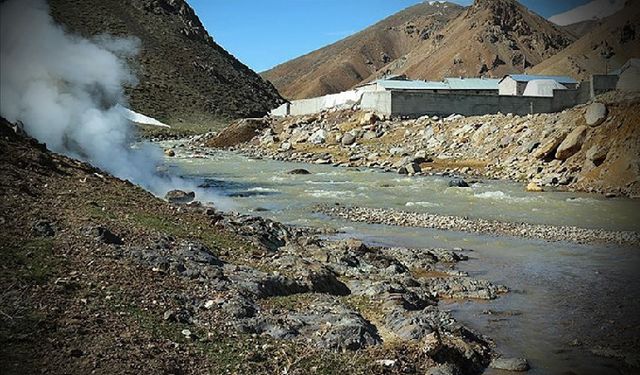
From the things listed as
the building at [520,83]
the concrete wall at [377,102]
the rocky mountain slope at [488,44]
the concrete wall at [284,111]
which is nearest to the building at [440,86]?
the building at [520,83]

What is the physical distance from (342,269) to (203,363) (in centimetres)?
621

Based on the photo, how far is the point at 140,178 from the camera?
925 inches

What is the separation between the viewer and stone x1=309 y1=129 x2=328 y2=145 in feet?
168

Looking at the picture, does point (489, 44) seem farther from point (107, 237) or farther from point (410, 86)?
point (107, 237)

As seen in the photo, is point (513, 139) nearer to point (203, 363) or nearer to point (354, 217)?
point (354, 217)

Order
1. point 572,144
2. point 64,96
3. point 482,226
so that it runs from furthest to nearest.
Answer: point 572,144 < point 64,96 < point 482,226

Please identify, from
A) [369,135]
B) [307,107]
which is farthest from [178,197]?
[307,107]

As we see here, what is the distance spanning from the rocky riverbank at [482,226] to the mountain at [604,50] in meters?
72.6

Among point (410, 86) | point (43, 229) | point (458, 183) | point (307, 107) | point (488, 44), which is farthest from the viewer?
point (488, 44)

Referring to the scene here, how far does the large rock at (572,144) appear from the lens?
3084 centimetres

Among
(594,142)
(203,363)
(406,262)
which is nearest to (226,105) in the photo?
(594,142)

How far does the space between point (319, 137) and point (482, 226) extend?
32692mm

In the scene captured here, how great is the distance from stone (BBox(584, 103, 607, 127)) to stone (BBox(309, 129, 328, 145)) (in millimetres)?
23791

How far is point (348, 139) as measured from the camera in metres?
→ 48.3
